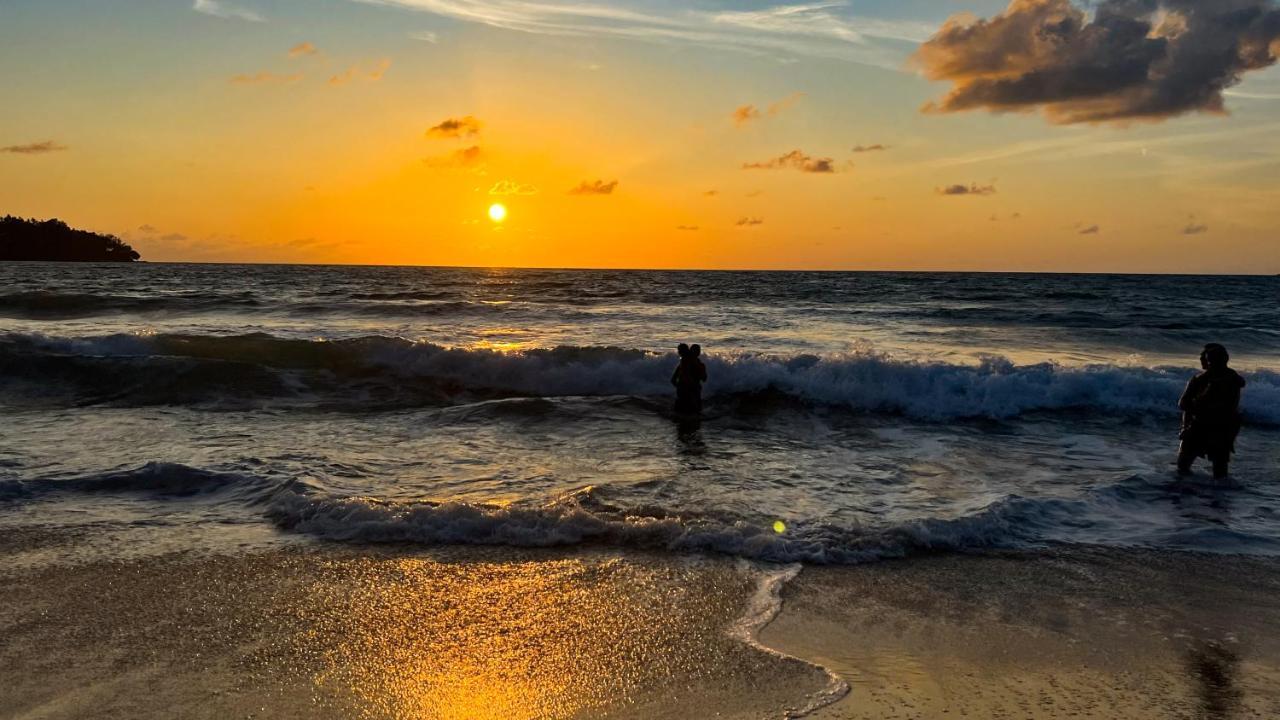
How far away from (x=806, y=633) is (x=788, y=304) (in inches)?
1528

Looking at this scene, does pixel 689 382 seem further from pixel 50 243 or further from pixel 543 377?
pixel 50 243

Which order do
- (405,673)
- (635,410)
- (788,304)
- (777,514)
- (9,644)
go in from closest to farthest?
(405,673) < (9,644) < (777,514) < (635,410) < (788,304)

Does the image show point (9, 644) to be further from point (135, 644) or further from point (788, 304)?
point (788, 304)

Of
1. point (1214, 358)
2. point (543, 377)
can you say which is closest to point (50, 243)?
point (543, 377)

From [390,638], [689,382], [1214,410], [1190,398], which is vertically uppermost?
[1190,398]

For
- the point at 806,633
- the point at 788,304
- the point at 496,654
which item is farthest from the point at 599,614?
the point at 788,304

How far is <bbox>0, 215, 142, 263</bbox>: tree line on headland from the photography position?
136m

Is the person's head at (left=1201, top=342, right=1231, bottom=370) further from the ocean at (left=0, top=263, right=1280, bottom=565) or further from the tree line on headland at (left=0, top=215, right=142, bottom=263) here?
the tree line on headland at (left=0, top=215, right=142, bottom=263)

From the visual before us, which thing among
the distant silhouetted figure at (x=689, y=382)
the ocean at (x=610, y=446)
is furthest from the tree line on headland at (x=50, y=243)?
the distant silhouetted figure at (x=689, y=382)

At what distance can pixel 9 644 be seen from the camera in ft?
16.1

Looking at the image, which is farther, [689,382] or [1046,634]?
[689,382]

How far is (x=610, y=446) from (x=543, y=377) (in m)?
7.49

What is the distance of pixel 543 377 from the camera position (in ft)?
62.2

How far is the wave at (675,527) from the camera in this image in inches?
276
